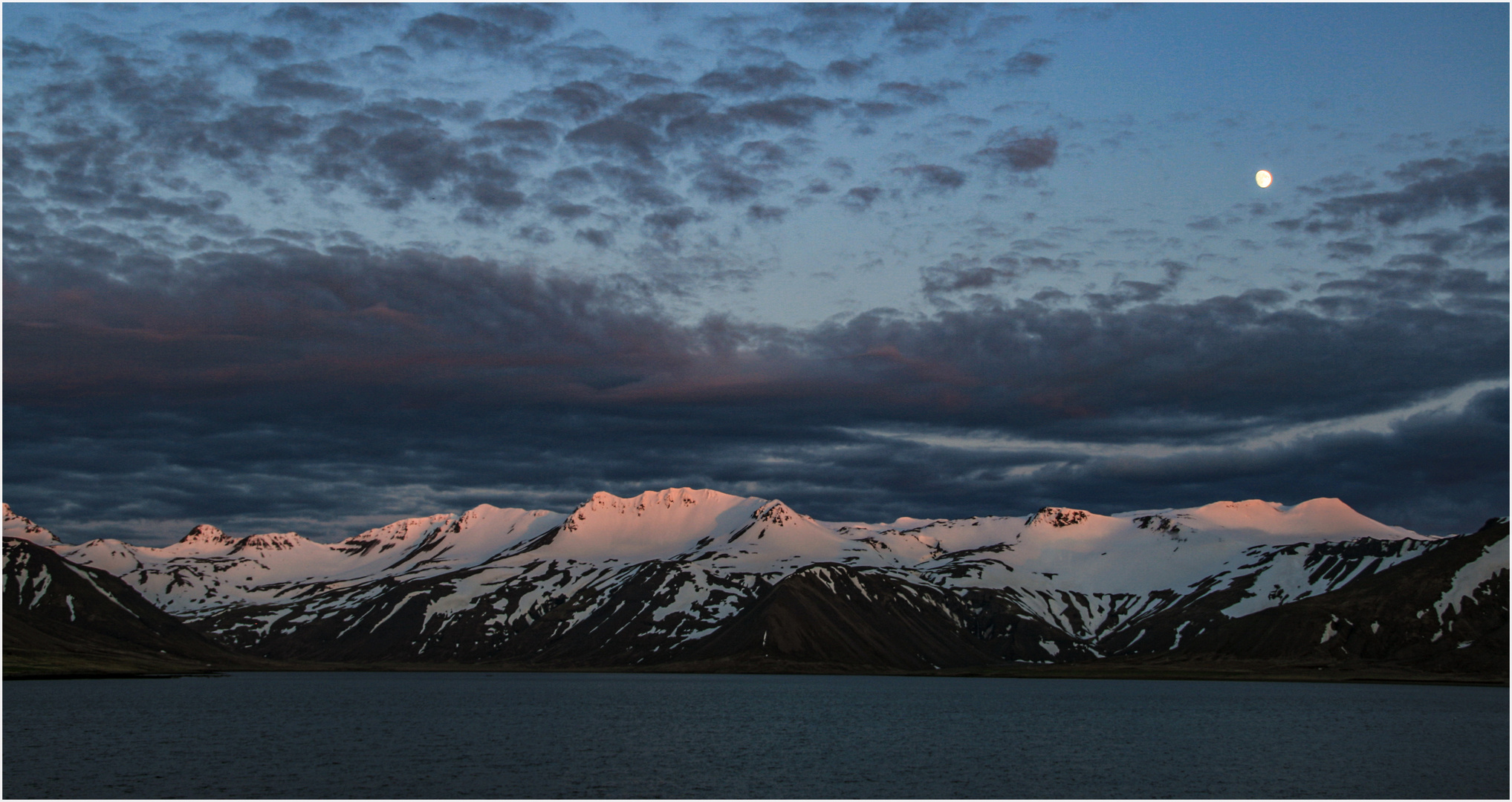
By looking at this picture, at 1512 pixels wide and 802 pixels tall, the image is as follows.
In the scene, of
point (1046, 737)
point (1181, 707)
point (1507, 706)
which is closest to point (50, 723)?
point (1046, 737)

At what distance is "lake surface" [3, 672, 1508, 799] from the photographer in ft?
280

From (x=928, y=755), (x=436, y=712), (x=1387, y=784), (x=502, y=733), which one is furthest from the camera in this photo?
(x=436, y=712)

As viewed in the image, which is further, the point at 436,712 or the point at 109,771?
the point at 436,712

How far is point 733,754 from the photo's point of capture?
10975 centimetres

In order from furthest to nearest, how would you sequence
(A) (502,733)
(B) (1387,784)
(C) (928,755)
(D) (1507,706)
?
Result: (D) (1507,706)
(A) (502,733)
(C) (928,755)
(B) (1387,784)

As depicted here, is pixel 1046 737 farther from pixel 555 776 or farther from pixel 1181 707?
pixel 1181 707


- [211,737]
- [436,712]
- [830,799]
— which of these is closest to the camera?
[830,799]

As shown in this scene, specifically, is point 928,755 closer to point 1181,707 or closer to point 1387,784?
point 1387,784

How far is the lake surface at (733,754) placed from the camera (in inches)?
3364

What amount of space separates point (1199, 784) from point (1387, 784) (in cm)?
1347

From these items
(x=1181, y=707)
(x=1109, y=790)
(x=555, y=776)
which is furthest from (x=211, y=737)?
(x=1181, y=707)

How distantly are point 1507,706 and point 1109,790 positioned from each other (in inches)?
5735

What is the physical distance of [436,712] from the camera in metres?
171

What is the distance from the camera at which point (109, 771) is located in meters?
88.9
